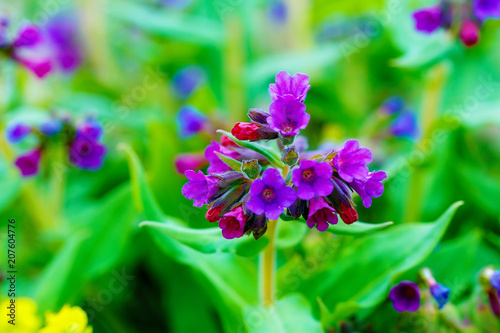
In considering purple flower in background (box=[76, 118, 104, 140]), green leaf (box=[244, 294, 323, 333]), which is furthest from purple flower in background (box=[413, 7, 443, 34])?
purple flower in background (box=[76, 118, 104, 140])

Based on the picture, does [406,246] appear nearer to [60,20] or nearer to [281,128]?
[281,128]

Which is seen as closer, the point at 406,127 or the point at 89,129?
the point at 89,129

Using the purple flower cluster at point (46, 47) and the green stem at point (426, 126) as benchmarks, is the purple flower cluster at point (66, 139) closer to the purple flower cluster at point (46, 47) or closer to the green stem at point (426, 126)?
the purple flower cluster at point (46, 47)

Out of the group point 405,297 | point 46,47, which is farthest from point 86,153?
point 46,47

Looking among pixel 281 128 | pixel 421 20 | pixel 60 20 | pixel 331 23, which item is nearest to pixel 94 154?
pixel 281 128

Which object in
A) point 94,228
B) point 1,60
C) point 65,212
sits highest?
point 1,60

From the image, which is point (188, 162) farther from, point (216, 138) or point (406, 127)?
point (406, 127)
